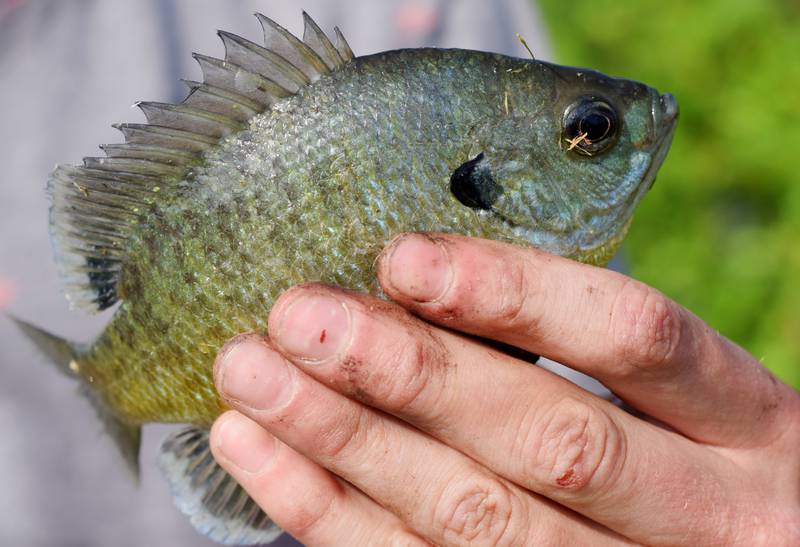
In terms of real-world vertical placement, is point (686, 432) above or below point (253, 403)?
above

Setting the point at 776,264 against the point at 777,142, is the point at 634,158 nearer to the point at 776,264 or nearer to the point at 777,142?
the point at 776,264

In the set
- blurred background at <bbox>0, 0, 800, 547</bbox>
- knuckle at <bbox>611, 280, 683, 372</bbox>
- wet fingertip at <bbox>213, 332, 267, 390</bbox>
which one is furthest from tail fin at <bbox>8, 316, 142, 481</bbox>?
knuckle at <bbox>611, 280, 683, 372</bbox>

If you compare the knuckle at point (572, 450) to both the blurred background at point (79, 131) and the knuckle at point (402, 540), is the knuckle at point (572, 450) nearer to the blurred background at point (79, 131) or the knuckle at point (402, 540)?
the knuckle at point (402, 540)

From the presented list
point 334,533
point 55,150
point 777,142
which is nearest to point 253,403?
point 334,533

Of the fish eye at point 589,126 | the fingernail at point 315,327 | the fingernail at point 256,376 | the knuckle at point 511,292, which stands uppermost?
the fish eye at point 589,126

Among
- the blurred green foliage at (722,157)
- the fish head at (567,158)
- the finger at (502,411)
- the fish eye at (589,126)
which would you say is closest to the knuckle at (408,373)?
the finger at (502,411)

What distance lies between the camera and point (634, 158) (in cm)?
136

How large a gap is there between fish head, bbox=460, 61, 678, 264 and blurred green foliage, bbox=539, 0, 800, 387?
2498 mm

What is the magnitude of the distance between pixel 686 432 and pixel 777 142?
3.10 m

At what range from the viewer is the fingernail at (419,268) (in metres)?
1.17

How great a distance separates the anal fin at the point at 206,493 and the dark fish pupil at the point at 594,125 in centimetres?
81

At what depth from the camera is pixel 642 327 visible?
1.26 m

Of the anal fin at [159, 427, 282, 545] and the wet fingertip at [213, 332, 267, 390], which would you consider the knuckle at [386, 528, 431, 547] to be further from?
the wet fingertip at [213, 332, 267, 390]

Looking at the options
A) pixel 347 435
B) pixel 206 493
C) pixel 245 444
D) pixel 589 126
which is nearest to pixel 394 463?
pixel 347 435
